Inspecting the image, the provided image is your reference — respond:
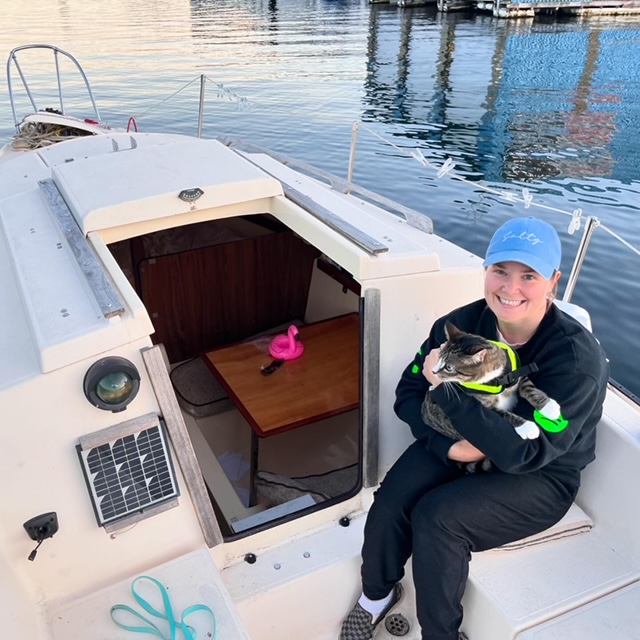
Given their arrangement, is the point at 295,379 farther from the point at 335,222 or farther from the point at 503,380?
the point at 503,380

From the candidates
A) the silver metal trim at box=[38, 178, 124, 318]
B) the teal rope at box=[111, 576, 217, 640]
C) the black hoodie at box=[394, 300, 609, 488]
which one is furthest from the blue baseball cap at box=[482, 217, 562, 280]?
the teal rope at box=[111, 576, 217, 640]

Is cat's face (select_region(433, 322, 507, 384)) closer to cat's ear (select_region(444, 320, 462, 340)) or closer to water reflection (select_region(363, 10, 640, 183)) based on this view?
cat's ear (select_region(444, 320, 462, 340))

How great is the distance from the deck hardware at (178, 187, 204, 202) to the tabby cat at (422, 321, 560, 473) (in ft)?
4.72

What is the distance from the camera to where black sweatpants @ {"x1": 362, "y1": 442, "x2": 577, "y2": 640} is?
6.74 feet

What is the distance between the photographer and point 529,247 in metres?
1.92

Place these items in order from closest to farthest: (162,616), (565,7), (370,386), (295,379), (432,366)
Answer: (162,616) < (432,366) < (370,386) < (295,379) < (565,7)

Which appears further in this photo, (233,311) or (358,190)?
(233,311)

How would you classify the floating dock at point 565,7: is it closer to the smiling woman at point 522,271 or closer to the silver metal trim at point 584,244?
the silver metal trim at point 584,244

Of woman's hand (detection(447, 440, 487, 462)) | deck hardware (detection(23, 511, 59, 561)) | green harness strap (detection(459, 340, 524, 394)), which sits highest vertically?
green harness strap (detection(459, 340, 524, 394))

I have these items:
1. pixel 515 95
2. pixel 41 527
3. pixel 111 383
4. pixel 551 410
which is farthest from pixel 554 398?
pixel 515 95

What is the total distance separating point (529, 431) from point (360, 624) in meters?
1.13

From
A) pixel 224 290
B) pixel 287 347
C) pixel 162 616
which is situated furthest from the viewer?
pixel 224 290

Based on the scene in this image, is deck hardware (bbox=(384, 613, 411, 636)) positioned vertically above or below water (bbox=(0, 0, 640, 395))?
above

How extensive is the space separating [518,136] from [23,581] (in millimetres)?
17504
